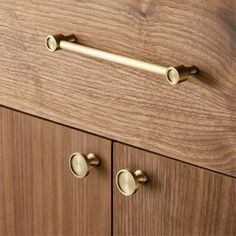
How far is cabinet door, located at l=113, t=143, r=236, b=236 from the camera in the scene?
67cm

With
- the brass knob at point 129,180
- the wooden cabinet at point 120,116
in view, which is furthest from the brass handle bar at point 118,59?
the brass knob at point 129,180

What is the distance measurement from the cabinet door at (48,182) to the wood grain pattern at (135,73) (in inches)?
0.9

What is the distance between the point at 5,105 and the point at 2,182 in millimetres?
107

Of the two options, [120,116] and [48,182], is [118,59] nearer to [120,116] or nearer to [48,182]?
[120,116]

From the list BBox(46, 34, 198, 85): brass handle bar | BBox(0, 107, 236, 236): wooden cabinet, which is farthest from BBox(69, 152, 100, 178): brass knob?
BBox(46, 34, 198, 85): brass handle bar

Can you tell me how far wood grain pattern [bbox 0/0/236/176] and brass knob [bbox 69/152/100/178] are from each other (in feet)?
0.11

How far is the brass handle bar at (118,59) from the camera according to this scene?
2.09 ft

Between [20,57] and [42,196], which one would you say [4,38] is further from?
[42,196]

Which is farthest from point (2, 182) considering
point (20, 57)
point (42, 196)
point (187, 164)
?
point (187, 164)

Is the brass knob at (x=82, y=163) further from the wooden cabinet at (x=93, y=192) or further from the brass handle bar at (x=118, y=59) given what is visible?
the brass handle bar at (x=118, y=59)

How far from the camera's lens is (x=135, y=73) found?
69cm

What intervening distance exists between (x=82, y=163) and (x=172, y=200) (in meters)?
0.11

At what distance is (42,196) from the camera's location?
84 centimetres

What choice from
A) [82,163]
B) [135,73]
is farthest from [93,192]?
[135,73]
